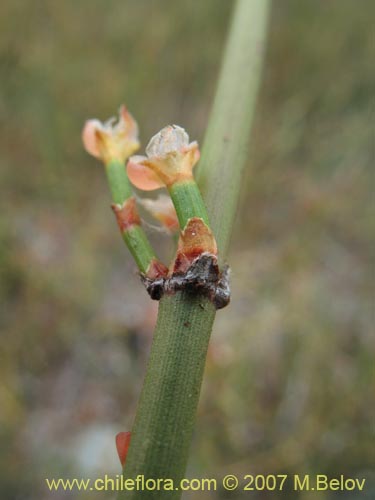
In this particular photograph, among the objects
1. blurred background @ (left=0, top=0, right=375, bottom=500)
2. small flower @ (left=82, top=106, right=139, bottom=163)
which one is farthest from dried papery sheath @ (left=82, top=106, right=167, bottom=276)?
blurred background @ (left=0, top=0, right=375, bottom=500)

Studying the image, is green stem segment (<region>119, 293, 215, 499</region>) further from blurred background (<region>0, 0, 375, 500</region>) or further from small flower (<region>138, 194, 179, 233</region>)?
blurred background (<region>0, 0, 375, 500</region>)

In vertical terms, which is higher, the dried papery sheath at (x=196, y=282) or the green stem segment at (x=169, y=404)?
the dried papery sheath at (x=196, y=282)

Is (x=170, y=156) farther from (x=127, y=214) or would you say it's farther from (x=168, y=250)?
(x=168, y=250)

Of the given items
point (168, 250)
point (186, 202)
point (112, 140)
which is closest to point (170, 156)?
point (186, 202)

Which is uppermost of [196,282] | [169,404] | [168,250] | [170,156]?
[168,250]

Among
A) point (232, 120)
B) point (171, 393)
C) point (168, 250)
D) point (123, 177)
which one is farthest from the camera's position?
point (168, 250)

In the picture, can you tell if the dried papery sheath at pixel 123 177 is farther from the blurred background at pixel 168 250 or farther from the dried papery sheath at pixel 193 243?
the blurred background at pixel 168 250

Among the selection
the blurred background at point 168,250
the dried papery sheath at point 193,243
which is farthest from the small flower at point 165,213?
the blurred background at point 168,250
